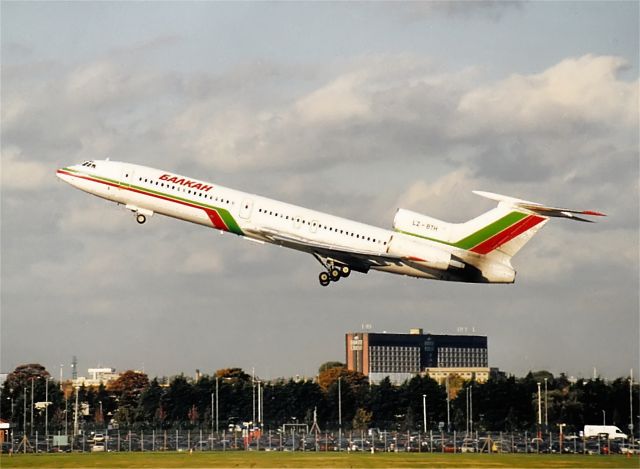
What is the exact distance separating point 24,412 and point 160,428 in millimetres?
18497

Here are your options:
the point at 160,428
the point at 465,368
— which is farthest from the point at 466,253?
the point at 465,368

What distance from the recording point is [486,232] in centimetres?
7212

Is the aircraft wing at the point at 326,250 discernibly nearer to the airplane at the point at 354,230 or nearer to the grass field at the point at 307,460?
the airplane at the point at 354,230

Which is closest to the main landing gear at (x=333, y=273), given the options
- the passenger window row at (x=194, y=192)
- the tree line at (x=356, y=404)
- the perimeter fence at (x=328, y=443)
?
the passenger window row at (x=194, y=192)

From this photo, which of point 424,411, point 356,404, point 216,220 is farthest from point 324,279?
point 356,404

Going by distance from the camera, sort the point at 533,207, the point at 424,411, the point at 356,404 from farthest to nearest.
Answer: the point at 356,404, the point at 424,411, the point at 533,207

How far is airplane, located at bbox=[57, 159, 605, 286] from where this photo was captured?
7131 cm

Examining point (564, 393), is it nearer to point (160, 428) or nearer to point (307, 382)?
point (307, 382)

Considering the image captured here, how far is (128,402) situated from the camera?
13625cm

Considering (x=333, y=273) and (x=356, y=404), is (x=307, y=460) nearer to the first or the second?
(x=333, y=273)

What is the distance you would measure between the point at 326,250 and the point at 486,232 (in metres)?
9.77

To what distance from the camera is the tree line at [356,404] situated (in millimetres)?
114000

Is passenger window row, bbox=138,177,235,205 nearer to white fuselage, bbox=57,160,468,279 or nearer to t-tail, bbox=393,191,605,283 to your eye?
white fuselage, bbox=57,160,468,279

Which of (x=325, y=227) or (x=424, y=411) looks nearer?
(x=325, y=227)
